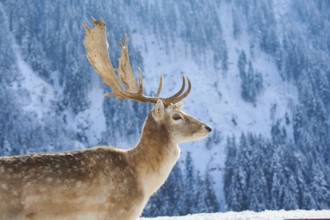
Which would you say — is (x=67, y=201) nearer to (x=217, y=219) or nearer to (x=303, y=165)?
(x=217, y=219)

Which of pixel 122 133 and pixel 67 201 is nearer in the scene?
pixel 67 201

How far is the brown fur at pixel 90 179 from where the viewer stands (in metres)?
7.39

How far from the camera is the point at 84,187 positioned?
793cm

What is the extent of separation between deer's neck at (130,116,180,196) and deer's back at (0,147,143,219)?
24 cm

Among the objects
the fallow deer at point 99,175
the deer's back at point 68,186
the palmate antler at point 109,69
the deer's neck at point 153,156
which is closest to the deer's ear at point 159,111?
the fallow deer at point 99,175

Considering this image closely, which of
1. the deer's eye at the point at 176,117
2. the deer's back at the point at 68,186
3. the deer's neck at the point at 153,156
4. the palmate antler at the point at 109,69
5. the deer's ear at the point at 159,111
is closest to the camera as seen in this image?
the deer's back at the point at 68,186

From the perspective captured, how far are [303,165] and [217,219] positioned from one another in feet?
542

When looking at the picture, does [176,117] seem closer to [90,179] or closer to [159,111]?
[159,111]

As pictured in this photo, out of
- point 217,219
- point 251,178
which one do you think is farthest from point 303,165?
point 217,219

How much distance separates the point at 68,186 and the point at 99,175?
0.57m

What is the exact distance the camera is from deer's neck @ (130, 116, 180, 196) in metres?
8.83

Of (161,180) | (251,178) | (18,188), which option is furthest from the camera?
→ (251,178)

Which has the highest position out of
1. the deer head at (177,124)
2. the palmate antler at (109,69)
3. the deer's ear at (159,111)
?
the palmate antler at (109,69)

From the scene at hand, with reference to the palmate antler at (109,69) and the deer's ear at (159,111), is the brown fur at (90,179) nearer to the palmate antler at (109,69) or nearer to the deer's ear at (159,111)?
the deer's ear at (159,111)
